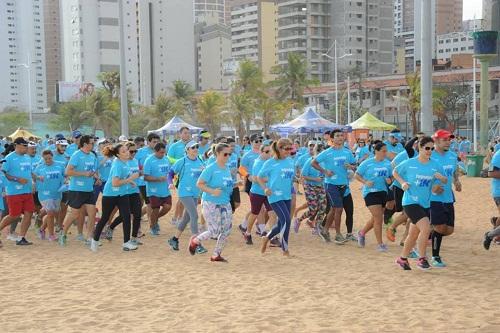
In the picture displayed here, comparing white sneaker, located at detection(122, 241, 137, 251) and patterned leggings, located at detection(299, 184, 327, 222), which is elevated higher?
patterned leggings, located at detection(299, 184, 327, 222)

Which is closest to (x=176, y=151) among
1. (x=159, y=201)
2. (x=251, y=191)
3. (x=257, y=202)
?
(x=159, y=201)

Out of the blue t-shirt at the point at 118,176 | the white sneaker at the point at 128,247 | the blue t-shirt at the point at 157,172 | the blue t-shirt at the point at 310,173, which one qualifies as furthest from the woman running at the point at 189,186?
the blue t-shirt at the point at 310,173

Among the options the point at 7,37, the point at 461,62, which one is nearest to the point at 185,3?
the point at 7,37

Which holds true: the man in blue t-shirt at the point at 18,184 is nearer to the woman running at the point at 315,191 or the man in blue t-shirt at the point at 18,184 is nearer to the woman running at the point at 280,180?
the woman running at the point at 280,180

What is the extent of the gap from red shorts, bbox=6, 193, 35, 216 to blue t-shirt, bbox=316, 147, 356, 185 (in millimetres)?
4749

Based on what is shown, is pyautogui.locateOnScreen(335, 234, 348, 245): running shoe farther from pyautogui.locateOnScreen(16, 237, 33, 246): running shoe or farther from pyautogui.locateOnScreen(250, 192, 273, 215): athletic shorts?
pyautogui.locateOnScreen(16, 237, 33, 246): running shoe

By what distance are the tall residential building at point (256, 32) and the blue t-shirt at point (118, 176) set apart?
109 metres

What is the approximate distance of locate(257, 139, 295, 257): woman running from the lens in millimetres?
9461

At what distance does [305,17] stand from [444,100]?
45.1 meters

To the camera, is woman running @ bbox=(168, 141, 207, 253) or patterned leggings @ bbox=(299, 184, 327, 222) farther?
patterned leggings @ bbox=(299, 184, 327, 222)

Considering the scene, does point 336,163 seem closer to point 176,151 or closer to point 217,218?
point 217,218

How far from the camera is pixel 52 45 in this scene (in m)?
156

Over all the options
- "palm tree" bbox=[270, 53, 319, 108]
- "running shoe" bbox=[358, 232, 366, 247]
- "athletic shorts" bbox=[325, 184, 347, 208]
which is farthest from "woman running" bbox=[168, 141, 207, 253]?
"palm tree" bbox=[270, 53, 319, 108]

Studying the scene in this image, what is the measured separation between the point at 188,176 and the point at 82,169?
68.6 inches
